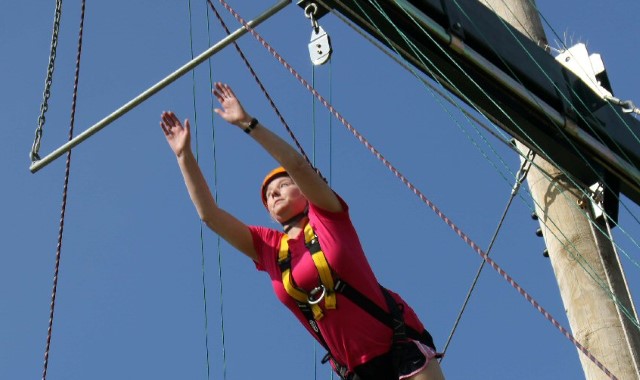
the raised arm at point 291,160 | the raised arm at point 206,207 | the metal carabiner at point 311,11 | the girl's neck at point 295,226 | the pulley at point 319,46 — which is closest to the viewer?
the raised arm at point 291,160

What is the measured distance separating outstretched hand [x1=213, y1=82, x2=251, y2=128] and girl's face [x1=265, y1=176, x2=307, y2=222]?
39 cm

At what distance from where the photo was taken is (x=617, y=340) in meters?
8.86

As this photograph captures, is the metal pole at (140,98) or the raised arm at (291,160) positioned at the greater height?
the metal pole at (140,98)

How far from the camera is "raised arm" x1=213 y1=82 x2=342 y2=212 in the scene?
6.57 metres

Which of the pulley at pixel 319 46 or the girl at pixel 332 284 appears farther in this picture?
the pulley at pixel 319 46

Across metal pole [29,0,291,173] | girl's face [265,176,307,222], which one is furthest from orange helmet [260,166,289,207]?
metal pole [29,0,291,173]

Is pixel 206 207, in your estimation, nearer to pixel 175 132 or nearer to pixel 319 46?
pixel 175 132

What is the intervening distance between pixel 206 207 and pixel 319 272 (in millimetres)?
634

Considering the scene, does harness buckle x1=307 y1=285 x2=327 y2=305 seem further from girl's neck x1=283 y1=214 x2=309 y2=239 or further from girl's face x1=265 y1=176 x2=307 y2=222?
girl's face x1=265 y1=176 x2=307 y2=222

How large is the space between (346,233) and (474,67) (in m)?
2.60

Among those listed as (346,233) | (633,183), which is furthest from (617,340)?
(346,233)

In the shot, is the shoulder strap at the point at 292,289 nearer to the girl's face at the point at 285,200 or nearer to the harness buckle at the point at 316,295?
the harness buckle at the point at 316,295

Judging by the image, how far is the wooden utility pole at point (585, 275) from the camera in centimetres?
884

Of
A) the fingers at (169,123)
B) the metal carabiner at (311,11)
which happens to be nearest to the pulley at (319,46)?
the metal carabiner at (311,11)
